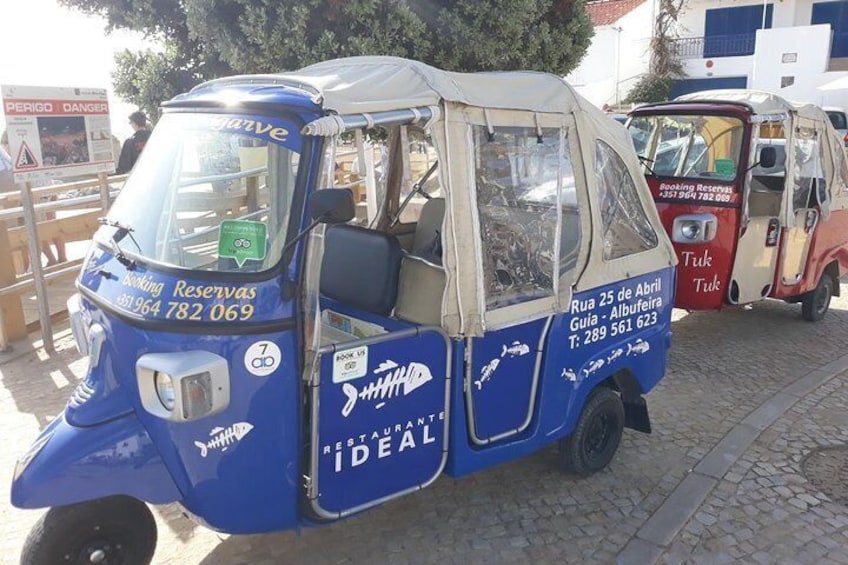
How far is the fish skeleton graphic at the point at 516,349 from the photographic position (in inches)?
136

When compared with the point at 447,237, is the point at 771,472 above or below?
below

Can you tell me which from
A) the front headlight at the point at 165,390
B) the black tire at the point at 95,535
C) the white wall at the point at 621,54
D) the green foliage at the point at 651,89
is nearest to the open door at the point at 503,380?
the front headlight at the point at 165,390

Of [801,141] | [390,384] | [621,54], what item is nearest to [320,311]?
[390,384]

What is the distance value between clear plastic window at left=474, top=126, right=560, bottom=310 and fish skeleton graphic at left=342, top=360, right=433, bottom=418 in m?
0.47

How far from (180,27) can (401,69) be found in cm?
417

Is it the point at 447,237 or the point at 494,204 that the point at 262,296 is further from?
the point at 494,204

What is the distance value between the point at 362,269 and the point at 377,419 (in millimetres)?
768

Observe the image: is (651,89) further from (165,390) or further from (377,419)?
(165,390)

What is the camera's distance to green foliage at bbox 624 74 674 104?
26.1 meters

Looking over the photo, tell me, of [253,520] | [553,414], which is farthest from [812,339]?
[253,520]

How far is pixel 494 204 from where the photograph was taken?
3361mm

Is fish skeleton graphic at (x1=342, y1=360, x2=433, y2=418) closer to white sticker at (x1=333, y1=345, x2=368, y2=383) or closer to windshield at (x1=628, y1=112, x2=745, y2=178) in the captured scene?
white sticker at (x1=333, y1=345, x2=368, y2=383)

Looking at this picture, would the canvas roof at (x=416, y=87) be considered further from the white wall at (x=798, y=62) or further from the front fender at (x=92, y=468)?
the white wall at (x=798, y=62)

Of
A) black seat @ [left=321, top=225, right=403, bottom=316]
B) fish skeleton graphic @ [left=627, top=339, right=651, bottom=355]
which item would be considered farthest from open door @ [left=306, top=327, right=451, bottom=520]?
fish skeleton graphic @ [left=627, top=339, right=651, bottom=355]
